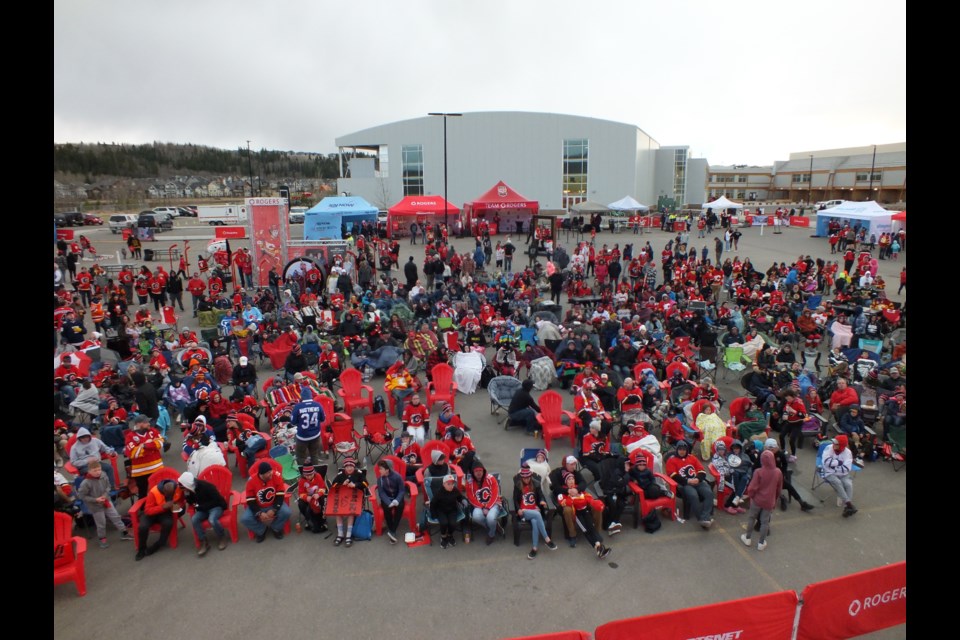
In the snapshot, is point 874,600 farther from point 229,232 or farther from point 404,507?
point 229,232

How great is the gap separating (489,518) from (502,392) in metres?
3.79

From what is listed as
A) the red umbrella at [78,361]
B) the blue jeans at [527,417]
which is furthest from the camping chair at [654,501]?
the red umbrella at [78,361]

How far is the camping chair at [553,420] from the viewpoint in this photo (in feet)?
29.3

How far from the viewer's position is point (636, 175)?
4919 centimetres

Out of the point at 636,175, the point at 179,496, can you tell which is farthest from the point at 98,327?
the point at 636,175

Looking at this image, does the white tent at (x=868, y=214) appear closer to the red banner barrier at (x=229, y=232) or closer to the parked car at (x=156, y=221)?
the red banner barrier at (x=229, y=232)

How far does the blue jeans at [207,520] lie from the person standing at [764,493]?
6293mm

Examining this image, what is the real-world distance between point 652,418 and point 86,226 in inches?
2329

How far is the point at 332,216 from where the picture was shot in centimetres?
2864

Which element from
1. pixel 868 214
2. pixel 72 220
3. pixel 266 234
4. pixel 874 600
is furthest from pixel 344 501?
pixel 72 220
